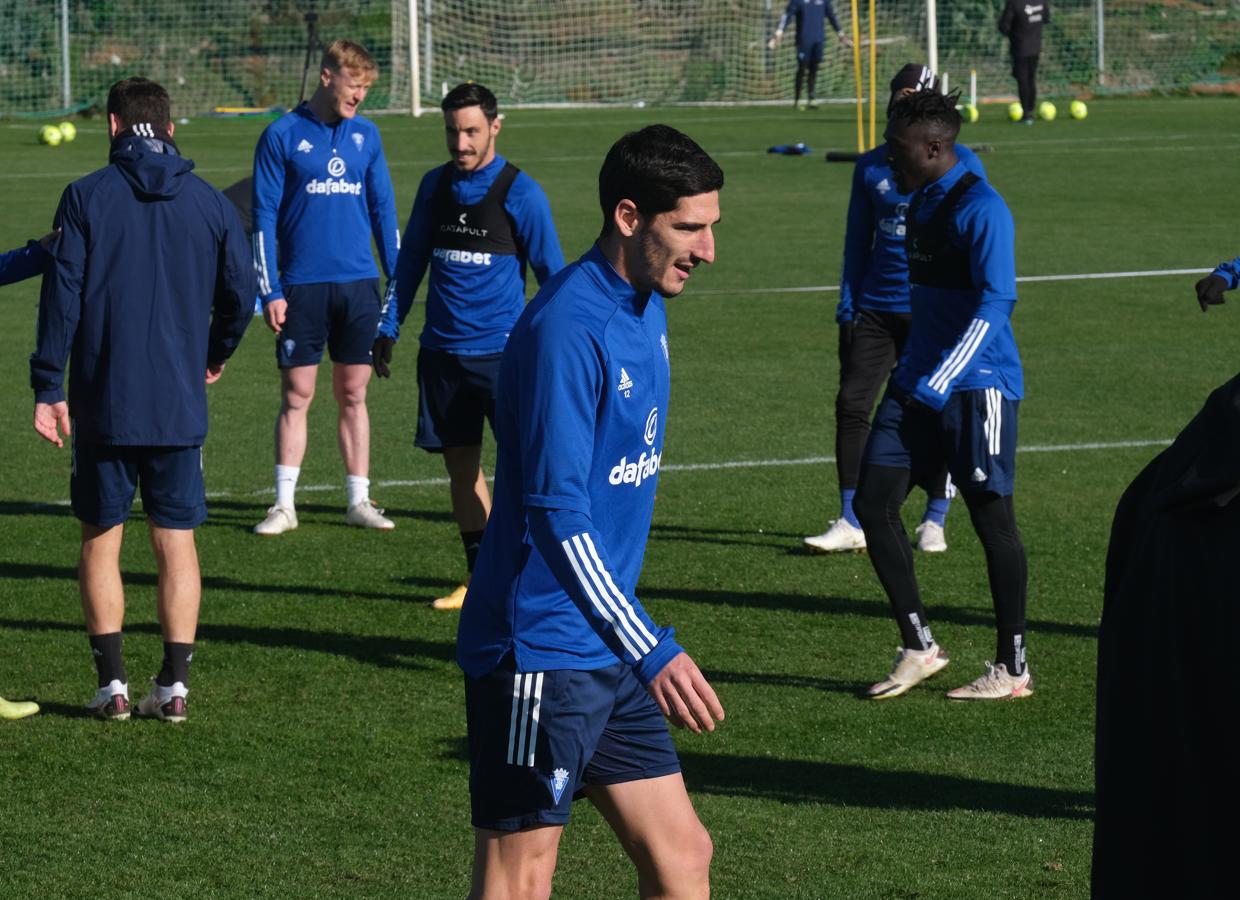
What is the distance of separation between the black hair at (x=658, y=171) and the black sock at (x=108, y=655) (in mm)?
3757

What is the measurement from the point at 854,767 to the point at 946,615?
2049 mm

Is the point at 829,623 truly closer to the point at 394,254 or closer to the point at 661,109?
the point at 394,254

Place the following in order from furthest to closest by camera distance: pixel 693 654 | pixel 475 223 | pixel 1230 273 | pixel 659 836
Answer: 1. pixel 475 223
2. pixel 693 654
3. pixel 1230 273
4. pixel 659 836

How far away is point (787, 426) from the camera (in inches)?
496

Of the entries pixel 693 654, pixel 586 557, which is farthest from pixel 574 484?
pixel 693 654

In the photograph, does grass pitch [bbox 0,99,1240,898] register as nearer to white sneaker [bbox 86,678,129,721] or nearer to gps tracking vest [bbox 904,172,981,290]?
white sneaker [bbox 86,678,129,721]

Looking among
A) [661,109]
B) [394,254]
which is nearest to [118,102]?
[394,254]

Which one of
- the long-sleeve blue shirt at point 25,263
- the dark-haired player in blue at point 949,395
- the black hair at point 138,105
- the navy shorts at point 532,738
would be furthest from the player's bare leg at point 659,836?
the black hair at point 138,105

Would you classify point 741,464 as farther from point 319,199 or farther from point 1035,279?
point 1035,279

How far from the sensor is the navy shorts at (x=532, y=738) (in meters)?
4.20

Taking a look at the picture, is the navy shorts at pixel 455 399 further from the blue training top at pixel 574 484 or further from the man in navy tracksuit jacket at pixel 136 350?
the blue training top at pixel 574 484

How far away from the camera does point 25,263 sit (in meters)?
6.92

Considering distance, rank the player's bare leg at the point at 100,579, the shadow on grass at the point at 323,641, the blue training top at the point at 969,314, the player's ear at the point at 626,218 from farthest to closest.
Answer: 1. the shadow on grass at the point at 323,641
2. the blue training top at the point at 969,314
3. the player's bare leg at the point at 100,579
4. the player's ear at the point at 626,218

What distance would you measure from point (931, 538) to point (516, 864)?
5.82 m
